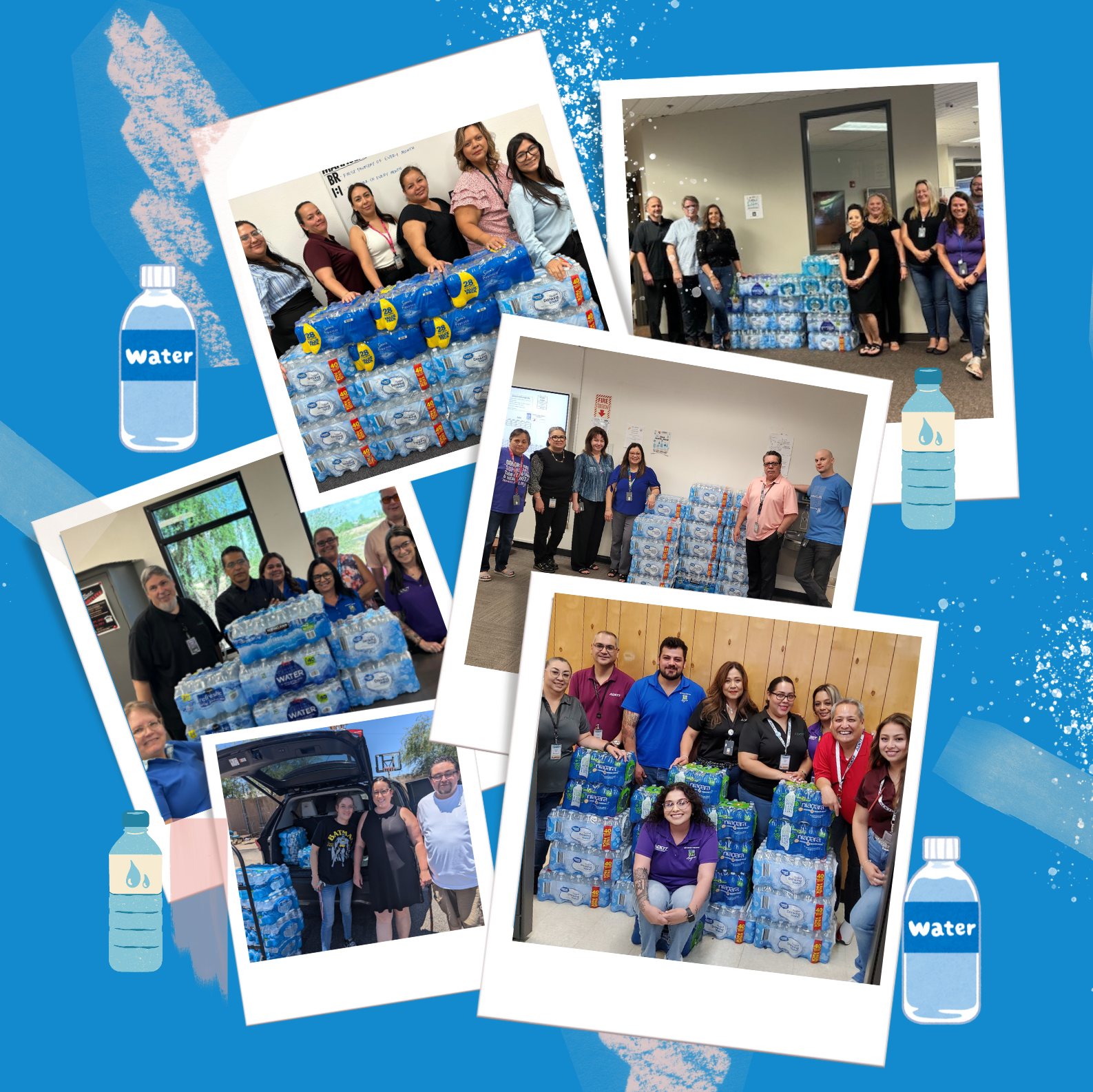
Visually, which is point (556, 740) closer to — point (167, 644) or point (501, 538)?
point (501, 538)

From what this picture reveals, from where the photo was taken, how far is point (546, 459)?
2.56 metres

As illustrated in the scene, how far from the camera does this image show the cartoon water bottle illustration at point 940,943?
2.60 metres

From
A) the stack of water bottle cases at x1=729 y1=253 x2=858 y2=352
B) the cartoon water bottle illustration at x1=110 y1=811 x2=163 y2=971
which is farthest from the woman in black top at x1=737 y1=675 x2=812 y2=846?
the cartoon water bottle illustration at x1=110 y1=811 x2=163 y2=971

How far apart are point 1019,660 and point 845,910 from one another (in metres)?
0.83

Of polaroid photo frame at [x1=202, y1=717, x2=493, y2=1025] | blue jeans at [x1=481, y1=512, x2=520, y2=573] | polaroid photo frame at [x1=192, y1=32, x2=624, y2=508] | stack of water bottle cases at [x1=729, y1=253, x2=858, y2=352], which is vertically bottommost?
polaroid photo frame at [x1=202, y1=717, x2=493, y2=1025]

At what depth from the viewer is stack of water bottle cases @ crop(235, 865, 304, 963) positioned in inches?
105

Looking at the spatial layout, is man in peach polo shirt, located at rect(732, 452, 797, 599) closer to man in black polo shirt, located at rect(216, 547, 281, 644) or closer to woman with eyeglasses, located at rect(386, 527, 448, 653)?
woman with eyeglasses, located at rect(386, 527, 448, 653)

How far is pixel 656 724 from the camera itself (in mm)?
2641

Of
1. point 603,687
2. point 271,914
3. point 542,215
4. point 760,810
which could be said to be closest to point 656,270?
point 542,215

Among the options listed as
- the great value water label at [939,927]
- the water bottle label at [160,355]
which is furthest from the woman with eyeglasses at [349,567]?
the great value water label at [939,927]

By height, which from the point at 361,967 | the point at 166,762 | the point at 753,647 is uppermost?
the point at 753,647

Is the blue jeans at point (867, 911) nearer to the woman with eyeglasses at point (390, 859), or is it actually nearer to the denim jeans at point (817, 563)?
the denim jeans at point (817, 563)

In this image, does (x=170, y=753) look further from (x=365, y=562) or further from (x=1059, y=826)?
(x=1059, y=826)

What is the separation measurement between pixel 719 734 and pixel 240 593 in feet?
4.47
